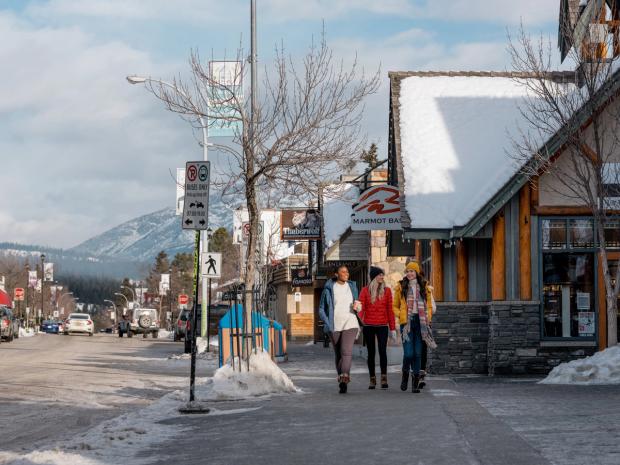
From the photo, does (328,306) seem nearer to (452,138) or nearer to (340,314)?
(340,314)

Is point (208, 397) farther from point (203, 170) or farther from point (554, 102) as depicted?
point (554, 102)

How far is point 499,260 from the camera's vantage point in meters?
20.5

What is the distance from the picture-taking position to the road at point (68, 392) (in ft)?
41.5

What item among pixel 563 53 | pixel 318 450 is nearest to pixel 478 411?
pixel 318 450

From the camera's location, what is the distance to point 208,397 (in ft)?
50.1

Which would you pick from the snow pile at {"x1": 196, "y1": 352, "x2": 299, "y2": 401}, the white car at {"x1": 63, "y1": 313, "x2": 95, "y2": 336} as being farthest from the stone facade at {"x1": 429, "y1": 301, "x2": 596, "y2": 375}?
the white car at {"x1": 63, "y1": 313, "x2": 95, "y2": 336}

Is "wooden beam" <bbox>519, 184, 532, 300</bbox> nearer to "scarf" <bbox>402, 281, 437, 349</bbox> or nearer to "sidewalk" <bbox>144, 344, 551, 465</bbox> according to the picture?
"scarf" <bbox>402, 281, 437, 349</bbox>

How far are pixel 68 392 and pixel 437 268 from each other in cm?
800

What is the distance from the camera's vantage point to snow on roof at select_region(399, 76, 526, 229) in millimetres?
20547

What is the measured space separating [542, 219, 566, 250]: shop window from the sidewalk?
620cm

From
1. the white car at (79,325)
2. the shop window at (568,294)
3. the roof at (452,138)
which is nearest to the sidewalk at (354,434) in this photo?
the shop window at (568,294)

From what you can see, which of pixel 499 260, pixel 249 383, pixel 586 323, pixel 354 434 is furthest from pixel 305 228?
pixel 354 434

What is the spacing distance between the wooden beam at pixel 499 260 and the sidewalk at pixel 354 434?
18.8 ft

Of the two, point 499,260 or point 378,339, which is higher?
point 499,260
